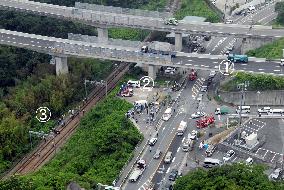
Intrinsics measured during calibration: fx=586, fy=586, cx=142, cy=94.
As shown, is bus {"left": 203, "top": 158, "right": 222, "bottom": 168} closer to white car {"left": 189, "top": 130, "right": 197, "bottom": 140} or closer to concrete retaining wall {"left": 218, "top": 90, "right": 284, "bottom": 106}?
white car {"left": 189, "top": 130, "right": 197, "bottom": 140}

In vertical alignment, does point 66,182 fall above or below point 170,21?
below

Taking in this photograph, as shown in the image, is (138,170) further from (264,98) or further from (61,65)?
(61,65)

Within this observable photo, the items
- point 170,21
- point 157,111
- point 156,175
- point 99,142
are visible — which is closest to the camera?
point 156,175

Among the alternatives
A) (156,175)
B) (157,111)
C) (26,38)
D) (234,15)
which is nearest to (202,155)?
(156,175)

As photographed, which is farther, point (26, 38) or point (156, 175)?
point (26, 38)

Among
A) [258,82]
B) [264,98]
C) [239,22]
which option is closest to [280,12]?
[239,22]

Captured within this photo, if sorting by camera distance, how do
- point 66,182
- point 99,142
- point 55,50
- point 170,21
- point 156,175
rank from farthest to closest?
point 170,21
point 55,50
point 99,142
point 156,175
point 66,182

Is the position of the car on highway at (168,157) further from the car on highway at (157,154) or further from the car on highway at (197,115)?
the car on highway at (197,115)

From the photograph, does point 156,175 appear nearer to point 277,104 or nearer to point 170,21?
Answer: point 277,104
